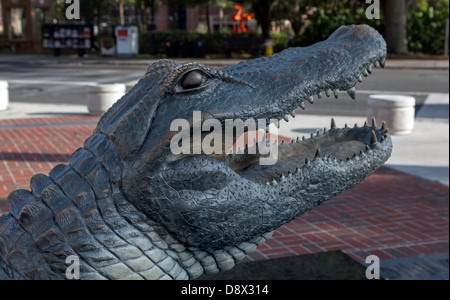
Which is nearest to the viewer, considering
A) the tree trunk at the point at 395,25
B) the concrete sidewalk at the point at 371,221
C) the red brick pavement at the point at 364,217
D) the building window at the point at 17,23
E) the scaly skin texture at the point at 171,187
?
the scaly skin texture at the point at 171,187

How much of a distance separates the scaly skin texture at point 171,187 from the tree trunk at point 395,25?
796 inches

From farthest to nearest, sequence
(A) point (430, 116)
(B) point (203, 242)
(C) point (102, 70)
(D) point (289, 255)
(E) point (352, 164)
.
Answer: (C) point (102, 70) → (A) point (430, 116) → (D) point (289, 255) → (E) point (352, 164) → (B) point (203, 242)

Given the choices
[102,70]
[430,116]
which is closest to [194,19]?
[102,70]

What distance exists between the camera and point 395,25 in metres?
23.1

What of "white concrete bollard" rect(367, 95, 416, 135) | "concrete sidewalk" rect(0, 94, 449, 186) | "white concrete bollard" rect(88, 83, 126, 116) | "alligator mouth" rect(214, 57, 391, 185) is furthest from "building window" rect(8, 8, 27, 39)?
"alligator mouth" rect(214, 57, 391, 185)

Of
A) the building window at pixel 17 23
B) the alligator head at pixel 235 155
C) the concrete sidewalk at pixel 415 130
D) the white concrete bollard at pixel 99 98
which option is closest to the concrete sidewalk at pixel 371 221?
the concrete sidewalk at pixel 415 130

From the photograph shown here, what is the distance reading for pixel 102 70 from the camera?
21.0 metres

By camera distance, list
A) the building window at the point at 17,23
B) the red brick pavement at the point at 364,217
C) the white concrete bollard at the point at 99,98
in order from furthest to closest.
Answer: the building window at the point at 17,23 < the white concrete bollard at the point at 99,98 < the red brick pavement at the point at 364,217

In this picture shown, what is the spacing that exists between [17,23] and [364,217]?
1344 inches

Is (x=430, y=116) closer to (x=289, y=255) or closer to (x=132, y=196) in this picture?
(x=289, y=255)

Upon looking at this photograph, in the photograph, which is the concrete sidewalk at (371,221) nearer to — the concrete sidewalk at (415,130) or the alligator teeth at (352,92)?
the concrete sidewalk at (415,130)

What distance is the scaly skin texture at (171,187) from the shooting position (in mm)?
1933

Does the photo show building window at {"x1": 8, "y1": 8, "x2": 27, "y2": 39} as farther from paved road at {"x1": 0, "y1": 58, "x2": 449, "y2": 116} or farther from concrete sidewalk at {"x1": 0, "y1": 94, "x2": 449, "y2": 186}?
concrete sidewalk at {"x1": 0, "y1": 94, "x2": 449, "y2": 186}
